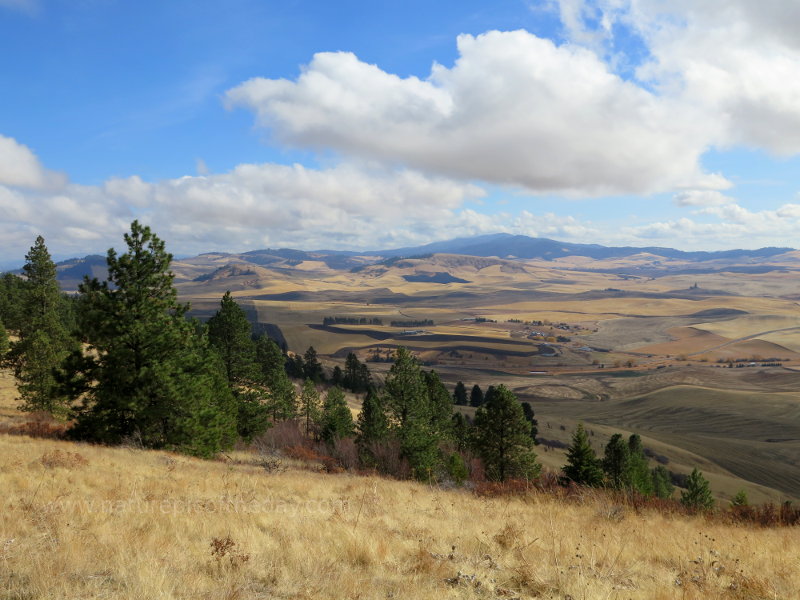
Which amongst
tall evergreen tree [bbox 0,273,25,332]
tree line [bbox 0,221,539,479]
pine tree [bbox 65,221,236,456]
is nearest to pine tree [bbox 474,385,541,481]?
tree line [bbox 0,221,539,479]

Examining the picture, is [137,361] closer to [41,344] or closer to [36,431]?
[36,431]


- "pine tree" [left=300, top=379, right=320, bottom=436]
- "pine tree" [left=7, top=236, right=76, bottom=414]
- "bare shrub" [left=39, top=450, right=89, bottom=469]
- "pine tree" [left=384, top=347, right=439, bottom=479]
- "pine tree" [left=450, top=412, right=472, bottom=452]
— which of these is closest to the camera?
"bare shrub" [left=39, top=450, right=89, bottom=469]

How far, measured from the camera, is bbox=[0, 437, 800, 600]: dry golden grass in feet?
20.2

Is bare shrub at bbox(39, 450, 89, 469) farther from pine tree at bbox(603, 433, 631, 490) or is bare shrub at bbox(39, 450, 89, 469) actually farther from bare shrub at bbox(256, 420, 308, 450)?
pine tree at bbox(603, 433, 631, 490)

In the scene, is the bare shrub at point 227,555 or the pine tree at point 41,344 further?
the pine tree at point 41,344

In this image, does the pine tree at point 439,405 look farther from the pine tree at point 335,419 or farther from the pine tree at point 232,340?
the pine tree at point 232,340

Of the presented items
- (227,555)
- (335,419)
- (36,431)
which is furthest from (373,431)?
(227,555)

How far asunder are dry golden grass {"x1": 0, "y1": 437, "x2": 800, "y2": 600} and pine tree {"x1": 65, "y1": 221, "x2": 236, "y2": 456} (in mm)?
9073

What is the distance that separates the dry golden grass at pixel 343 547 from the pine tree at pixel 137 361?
9.07m

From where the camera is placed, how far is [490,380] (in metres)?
182

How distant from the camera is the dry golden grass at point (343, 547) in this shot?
20.2 feet

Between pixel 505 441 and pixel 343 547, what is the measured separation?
35.6 meters

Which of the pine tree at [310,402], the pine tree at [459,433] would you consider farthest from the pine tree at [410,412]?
the pine tree at [310,402]

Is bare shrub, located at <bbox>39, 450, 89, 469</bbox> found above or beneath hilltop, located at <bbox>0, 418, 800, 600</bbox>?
beneath
